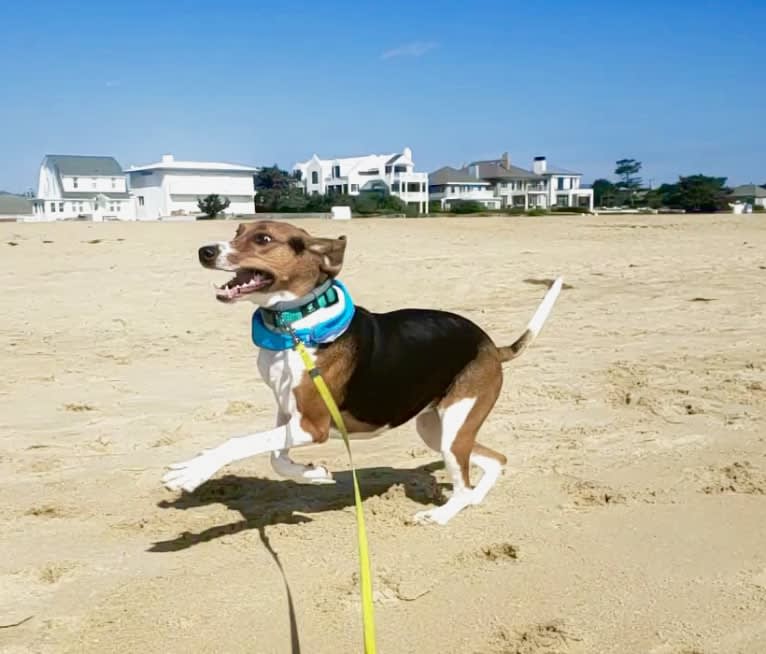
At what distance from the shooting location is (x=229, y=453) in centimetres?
379

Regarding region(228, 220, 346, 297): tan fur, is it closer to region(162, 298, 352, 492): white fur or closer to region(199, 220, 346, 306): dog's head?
region(199, 220, 346, 306): dog's head

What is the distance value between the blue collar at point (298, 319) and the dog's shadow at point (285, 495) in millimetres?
1126

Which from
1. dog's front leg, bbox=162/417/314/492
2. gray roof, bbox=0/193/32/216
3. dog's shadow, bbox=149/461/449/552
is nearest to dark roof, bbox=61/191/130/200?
gray roof, bbox=0/193/32/216

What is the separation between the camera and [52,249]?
16.6 metres

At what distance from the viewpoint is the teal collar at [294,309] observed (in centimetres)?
411

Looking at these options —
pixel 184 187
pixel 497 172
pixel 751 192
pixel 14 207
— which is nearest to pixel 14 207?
pixel 14 207

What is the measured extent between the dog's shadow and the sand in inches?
0.8

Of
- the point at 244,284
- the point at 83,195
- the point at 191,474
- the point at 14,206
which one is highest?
the point at 83,195

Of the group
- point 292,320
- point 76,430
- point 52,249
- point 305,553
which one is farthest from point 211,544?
point 52,249

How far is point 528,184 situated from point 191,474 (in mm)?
105564

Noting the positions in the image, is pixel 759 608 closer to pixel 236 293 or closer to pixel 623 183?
pixel 236 293

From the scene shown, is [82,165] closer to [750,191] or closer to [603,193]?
[603,193]

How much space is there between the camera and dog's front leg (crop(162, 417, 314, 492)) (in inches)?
143

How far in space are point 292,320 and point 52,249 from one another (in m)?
14.1
